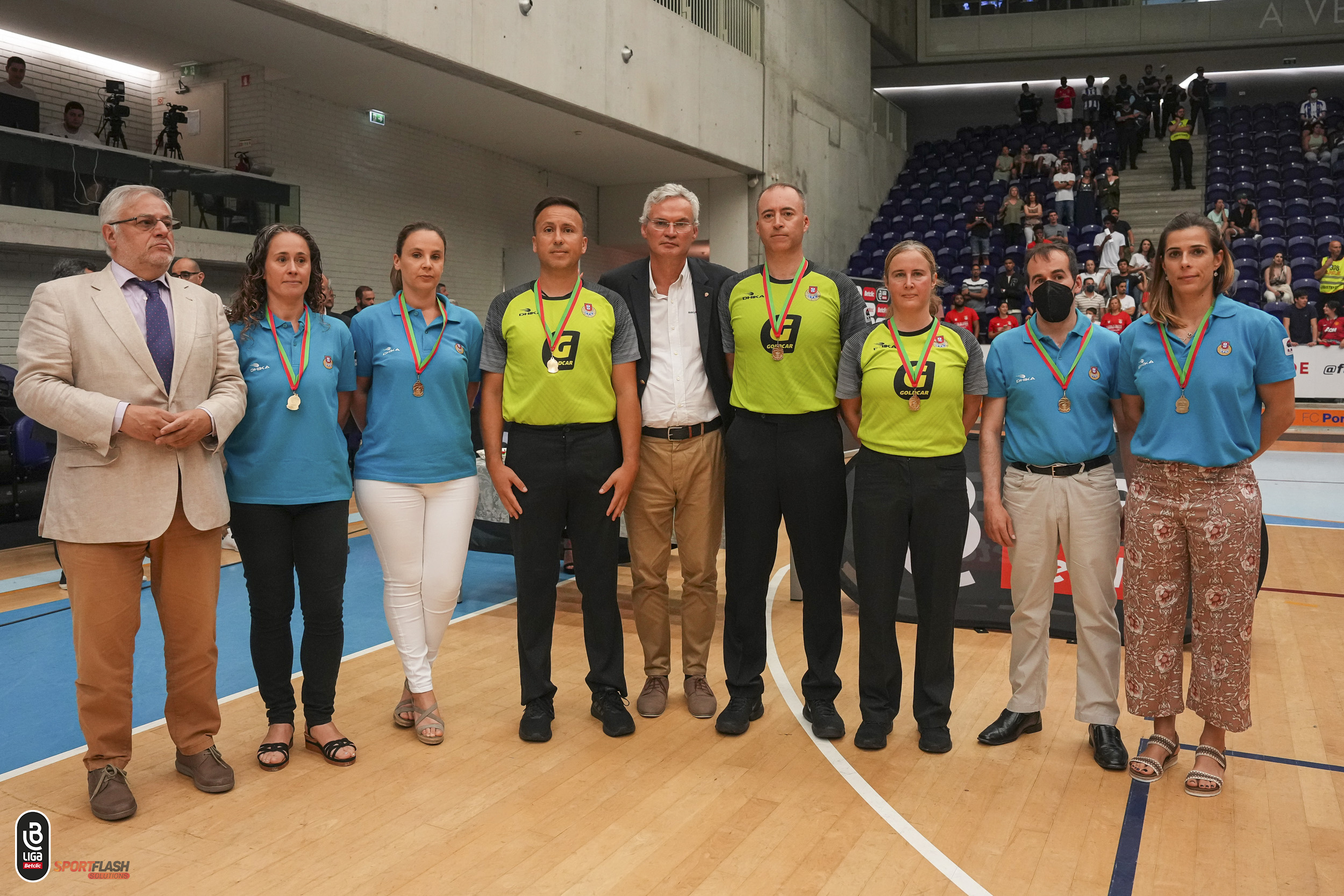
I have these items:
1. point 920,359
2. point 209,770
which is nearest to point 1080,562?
point 920,359

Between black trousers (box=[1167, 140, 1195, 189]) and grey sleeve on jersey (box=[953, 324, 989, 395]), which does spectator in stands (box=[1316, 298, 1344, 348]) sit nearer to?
black trousers (box=[1167, 140, 1195, 189])

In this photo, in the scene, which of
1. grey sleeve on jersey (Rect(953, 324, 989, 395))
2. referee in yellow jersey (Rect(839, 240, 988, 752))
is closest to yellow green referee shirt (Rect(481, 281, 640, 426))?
referee in yellow jersey (Rect(839, 240, 988, 752))

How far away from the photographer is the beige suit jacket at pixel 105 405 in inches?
111

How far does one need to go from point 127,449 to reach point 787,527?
6.77 feet

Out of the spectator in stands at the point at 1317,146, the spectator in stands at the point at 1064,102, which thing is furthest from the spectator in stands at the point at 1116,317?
the spectator in stands at the point at 1064,102

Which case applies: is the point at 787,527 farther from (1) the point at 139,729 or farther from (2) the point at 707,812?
(1) the point at 139,729

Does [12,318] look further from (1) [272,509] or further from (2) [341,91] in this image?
(1) [272,509]

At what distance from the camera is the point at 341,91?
11.0 metres

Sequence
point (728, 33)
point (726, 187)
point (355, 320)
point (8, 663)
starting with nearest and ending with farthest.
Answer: point (355, 320), point (8, 663), point (728, 33), point (726, 187)

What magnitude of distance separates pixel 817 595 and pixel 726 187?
42.0 feet

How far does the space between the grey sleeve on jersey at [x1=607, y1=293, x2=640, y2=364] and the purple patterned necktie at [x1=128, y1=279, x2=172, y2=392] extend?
1.42m

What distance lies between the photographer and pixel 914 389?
3.36 metres

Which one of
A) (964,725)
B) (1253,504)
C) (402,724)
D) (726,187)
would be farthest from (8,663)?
(726,187)

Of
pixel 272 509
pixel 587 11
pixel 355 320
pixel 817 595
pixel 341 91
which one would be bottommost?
pixel 817 595
